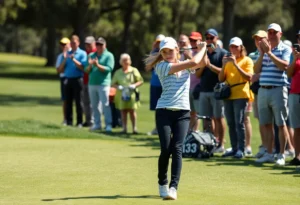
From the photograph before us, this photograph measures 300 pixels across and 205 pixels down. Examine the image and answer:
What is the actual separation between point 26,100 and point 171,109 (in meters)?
23.6

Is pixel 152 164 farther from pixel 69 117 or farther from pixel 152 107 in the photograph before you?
pixel 69 117

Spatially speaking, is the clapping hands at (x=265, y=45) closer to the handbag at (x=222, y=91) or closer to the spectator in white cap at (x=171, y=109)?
the handbag at (x=222, y=91)

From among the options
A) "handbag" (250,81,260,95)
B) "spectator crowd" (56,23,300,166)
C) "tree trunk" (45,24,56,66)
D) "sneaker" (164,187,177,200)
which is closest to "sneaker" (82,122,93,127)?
"spectator crowd" (56,23,300,166)

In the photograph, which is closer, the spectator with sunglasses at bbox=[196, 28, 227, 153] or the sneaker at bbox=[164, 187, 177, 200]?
the sneaker at bbox=[164, 187, 177, 200]

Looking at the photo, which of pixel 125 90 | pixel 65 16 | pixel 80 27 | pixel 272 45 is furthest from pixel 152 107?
Result: pixel 65 16

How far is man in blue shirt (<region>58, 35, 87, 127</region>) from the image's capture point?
21531 mm

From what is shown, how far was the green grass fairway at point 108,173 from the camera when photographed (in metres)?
10.1

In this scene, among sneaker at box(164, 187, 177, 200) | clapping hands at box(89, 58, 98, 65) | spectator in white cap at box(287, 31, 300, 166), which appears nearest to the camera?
sneaker at box(164, 187, 177, 200)

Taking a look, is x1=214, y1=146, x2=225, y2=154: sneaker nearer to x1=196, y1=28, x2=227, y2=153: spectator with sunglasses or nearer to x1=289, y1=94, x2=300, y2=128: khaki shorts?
x1=196, y1=28, x2=227, y2=153: spectator with sunglasses

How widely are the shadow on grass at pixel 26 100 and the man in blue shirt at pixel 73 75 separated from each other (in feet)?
28.8

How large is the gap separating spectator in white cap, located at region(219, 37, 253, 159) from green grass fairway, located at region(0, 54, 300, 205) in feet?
1.81

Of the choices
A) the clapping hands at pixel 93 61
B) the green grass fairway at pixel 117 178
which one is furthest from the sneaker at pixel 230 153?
the clapping hands at pixel 93 61

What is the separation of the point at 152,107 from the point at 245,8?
122 ft

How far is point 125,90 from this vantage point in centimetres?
2022
